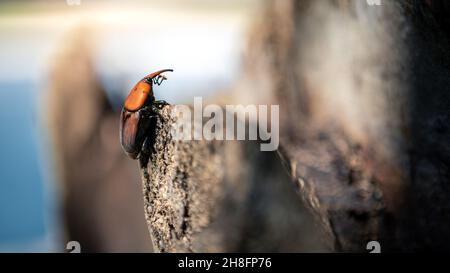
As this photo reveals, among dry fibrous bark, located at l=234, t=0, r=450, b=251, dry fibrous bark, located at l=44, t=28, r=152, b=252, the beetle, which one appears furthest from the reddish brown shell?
dry fibrous bark, located at l=44, t=28, r=152, b=252

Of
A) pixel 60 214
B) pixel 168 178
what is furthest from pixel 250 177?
pixel 60 214

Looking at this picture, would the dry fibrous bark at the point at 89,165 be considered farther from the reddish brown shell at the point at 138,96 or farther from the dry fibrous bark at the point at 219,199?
the dry fibrous bark at the point at 219,199

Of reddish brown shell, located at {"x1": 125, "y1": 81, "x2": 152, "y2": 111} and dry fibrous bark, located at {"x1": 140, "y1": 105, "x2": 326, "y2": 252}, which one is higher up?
reddish brown shell, located at {"x1": 125, "y1": 81, "x2": 152, "y2": 111}

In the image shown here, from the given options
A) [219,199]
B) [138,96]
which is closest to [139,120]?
[138,96]

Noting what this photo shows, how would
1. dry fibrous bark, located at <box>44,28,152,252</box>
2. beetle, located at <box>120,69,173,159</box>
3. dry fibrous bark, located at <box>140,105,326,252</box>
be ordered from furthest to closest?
dry fibrous bark, located at <box>44,28,152,252</box> < beetle, located at <box>120,69,173,159</box> < dry fibrous bark, located at <box>140,105,326,252</box>

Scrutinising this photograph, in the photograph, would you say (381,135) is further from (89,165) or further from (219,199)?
(89,165)

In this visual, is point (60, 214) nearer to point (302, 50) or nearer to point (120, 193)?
point (120, 193)

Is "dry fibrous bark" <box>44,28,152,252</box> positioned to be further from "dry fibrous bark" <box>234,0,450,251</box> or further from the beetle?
"dry fibrous bark" <box>234,0,450,251</box>

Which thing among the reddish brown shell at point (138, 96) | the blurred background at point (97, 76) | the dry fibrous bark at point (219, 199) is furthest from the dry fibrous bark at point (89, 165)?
the dry fibrous bark at point (219, 199)
